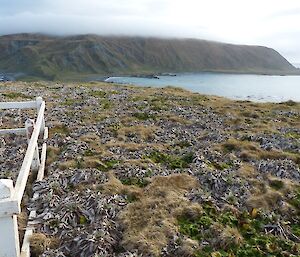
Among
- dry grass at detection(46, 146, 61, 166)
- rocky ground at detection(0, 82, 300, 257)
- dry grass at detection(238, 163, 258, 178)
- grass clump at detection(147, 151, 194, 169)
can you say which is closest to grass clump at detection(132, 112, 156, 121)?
rocky ground at detection(0, 82, 300, 257)

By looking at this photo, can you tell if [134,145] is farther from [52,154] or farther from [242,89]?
[242,89]

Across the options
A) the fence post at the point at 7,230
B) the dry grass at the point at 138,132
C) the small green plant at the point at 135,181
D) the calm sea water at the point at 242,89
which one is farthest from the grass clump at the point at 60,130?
the calm sea water at the point at 242,89

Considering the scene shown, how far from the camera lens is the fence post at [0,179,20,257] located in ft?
16.7

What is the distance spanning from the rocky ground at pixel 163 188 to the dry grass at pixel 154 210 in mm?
28

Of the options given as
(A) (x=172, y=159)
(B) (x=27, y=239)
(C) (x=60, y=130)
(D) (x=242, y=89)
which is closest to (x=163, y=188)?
(A) (x=172, y=159)

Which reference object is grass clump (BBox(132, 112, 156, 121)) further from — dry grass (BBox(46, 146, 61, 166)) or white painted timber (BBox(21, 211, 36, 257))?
white painted timber (BBox(21, 211, 36, 257))

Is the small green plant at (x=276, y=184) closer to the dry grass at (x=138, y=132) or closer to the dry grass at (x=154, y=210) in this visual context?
the dry grass at (x=154, y=210)

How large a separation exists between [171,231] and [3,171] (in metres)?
6.53

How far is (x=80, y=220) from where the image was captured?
911 cm

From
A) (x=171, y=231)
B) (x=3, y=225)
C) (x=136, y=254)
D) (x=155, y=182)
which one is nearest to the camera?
(x=3, y=225)

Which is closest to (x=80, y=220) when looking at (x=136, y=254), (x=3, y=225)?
(x=136, y=254)

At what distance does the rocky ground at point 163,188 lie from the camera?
27.6 feet

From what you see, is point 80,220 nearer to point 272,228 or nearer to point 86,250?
point 86,250

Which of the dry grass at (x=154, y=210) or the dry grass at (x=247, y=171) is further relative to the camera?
the dry grass at (x=247, y=171)
